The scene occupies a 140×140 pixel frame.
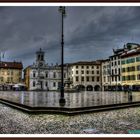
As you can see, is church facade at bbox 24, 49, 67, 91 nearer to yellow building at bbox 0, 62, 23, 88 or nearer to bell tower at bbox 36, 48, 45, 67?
bell tower at bbox 36, 48, 45, 67

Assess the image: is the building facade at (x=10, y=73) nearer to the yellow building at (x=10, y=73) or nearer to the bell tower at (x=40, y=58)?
the yellow building at (x=10, y=73)

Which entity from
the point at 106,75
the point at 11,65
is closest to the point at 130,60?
the point at 106,75

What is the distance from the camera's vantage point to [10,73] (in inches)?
4112

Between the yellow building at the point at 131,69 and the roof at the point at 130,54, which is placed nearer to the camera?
the roof at the point at 130,54

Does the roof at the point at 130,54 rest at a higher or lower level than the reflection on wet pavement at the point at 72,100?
higher

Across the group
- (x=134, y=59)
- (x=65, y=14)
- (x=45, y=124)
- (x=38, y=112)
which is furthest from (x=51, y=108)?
(x=134, y=59)

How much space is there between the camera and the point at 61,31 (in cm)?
1593

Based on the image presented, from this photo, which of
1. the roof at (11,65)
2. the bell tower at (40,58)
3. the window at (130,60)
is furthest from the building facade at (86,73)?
the window at (130,60)

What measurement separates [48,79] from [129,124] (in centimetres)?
9395

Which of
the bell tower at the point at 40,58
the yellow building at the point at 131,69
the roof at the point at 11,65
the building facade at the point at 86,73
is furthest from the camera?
the roof at the point at 11,65

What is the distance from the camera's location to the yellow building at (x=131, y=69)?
6594cm

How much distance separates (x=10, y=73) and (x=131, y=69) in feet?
171

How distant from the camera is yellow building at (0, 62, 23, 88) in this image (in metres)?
103

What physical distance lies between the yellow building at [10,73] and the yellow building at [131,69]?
152 feet
